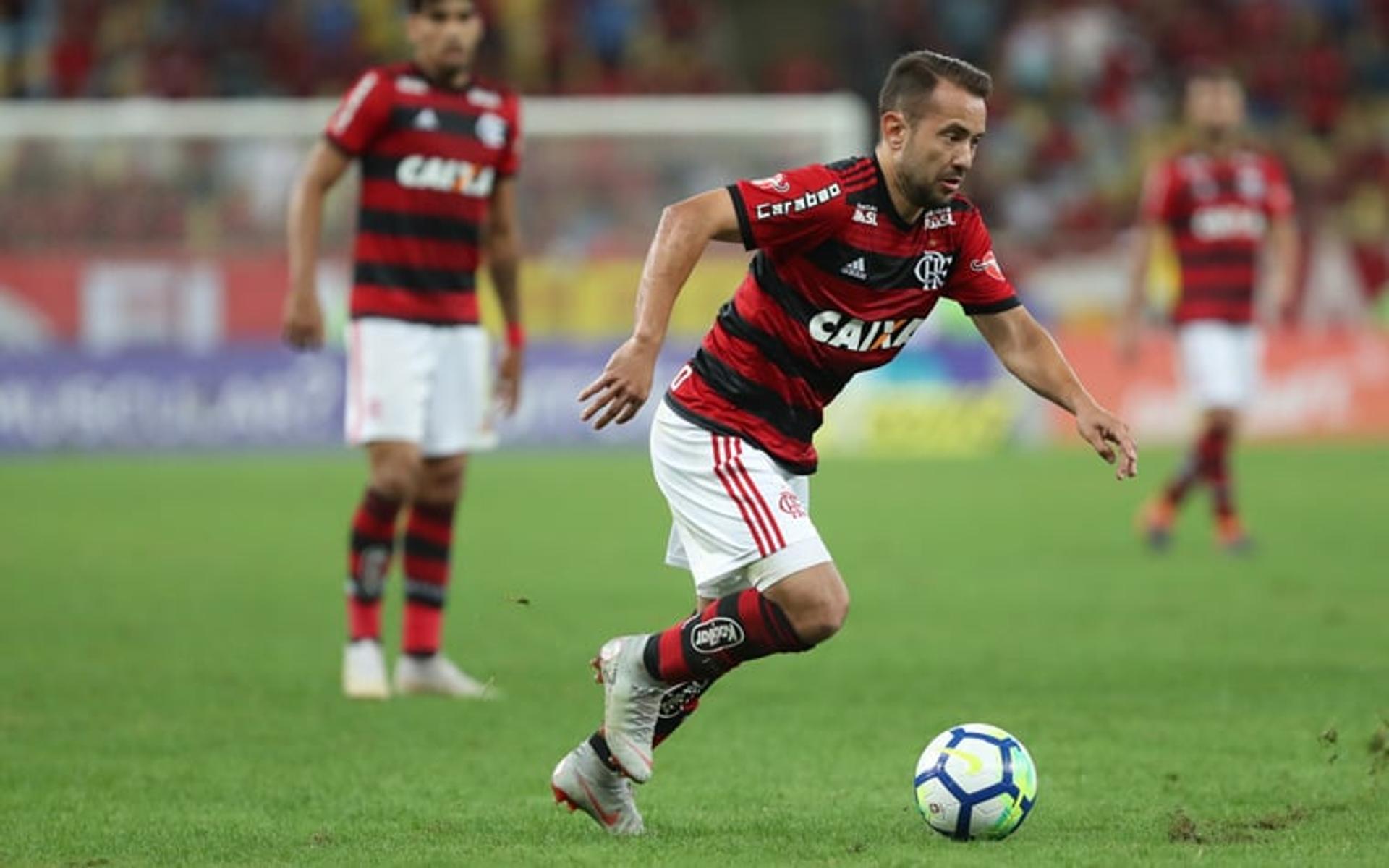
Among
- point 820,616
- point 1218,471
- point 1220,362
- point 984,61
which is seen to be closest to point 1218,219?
point 1220,362

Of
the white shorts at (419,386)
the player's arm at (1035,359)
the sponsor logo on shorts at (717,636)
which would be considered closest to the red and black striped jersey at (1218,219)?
the white shorts at (419,386)

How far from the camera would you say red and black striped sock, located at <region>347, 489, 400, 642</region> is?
840 centimetres

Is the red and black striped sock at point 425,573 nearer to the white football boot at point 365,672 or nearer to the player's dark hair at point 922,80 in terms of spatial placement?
the white football boot at point 365,672

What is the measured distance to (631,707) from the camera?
228 inches

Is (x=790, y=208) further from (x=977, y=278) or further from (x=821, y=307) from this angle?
(x=977, y=278)

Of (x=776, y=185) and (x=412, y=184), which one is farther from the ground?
(x=776, y=185)

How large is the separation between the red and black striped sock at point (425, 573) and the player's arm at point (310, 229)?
32.8 inches

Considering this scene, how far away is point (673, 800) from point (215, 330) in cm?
1604

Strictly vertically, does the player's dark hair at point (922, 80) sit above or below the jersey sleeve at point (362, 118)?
above

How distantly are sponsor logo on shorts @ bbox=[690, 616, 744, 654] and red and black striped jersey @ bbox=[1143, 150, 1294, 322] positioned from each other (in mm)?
8454

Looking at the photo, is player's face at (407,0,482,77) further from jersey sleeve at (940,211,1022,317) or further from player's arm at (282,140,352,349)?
jersey sleeve at (940,211,1022,317)

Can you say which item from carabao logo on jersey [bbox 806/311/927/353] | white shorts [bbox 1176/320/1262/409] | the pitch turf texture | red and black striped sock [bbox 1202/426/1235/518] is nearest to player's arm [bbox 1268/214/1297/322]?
white shorts [bbox 1176/320/1262/409]

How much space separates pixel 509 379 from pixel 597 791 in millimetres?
3454

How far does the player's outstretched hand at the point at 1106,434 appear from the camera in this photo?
584 centimetres
